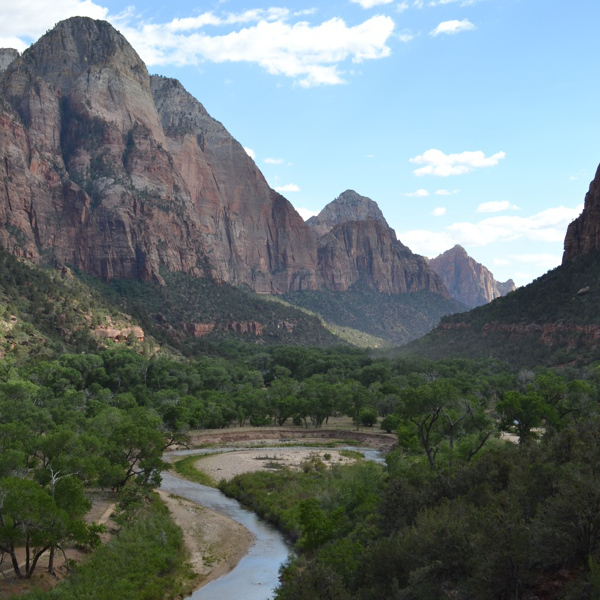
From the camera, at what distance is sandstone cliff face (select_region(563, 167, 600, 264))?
14023 centimetres

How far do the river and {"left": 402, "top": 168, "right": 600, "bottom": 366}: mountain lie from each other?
81.1 metres

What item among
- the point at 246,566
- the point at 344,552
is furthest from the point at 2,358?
the point at 344,552

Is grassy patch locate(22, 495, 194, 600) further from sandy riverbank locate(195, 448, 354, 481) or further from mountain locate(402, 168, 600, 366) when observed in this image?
mountain locate(402, 168, 600, 366)

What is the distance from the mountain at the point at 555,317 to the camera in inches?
4870

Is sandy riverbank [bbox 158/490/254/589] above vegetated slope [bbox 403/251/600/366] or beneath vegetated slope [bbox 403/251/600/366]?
beneath

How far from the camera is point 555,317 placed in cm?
13250

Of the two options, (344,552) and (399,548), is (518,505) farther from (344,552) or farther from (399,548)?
(344,552)

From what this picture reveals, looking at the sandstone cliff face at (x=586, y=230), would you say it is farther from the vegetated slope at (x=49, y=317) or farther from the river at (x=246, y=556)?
the river at (x=246, y=556)

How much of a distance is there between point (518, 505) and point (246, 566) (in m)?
18.4

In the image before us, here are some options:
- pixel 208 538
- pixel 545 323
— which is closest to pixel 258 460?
pixel 208 538

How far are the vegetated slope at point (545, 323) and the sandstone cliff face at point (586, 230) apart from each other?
8.49ft

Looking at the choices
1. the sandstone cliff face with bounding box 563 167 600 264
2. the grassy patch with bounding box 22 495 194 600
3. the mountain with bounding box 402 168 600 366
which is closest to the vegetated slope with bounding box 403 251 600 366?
the mountain with bounding box 402 168 600 366

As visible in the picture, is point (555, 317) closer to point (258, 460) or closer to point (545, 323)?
point (545, 323)

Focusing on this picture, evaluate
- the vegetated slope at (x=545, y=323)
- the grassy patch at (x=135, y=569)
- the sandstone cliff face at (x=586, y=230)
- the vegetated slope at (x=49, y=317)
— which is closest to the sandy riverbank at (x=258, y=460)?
the grassy patch at (x=135, y=569)
